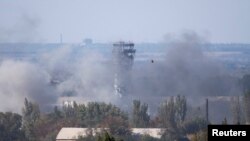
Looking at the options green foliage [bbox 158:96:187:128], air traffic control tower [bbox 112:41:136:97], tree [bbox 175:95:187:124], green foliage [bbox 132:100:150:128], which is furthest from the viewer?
air traffic control tower [bbox 112:41:136:97]

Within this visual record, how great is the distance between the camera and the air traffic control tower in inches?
4114

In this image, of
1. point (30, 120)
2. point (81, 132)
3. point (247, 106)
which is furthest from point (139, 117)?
point (81, 132)

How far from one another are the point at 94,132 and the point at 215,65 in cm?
7588

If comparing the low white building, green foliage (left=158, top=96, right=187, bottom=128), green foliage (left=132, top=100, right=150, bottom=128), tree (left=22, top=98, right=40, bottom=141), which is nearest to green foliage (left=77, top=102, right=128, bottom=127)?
green foliage (left=132, top=100, right=150, bottom=128)

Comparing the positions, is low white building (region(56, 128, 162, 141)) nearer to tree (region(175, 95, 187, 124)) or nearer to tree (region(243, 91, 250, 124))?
tree (region(175, 95, 187, 124))

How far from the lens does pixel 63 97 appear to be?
110 meters

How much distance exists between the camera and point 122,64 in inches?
4205

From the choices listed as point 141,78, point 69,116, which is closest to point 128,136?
point 69,116

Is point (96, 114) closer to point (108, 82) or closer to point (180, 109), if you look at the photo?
point (180, 109)

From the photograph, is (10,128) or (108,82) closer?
(10,128)

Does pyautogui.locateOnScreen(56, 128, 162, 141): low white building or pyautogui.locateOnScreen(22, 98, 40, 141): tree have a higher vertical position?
pyautogui.locateOnScreen(56, 128, 162, 141): low white building

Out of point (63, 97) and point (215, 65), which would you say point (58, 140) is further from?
point (215, 65)

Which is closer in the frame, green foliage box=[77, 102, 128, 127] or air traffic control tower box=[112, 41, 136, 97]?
green foliage box=[77, 102, 128, 127]

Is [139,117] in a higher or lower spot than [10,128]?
lower
